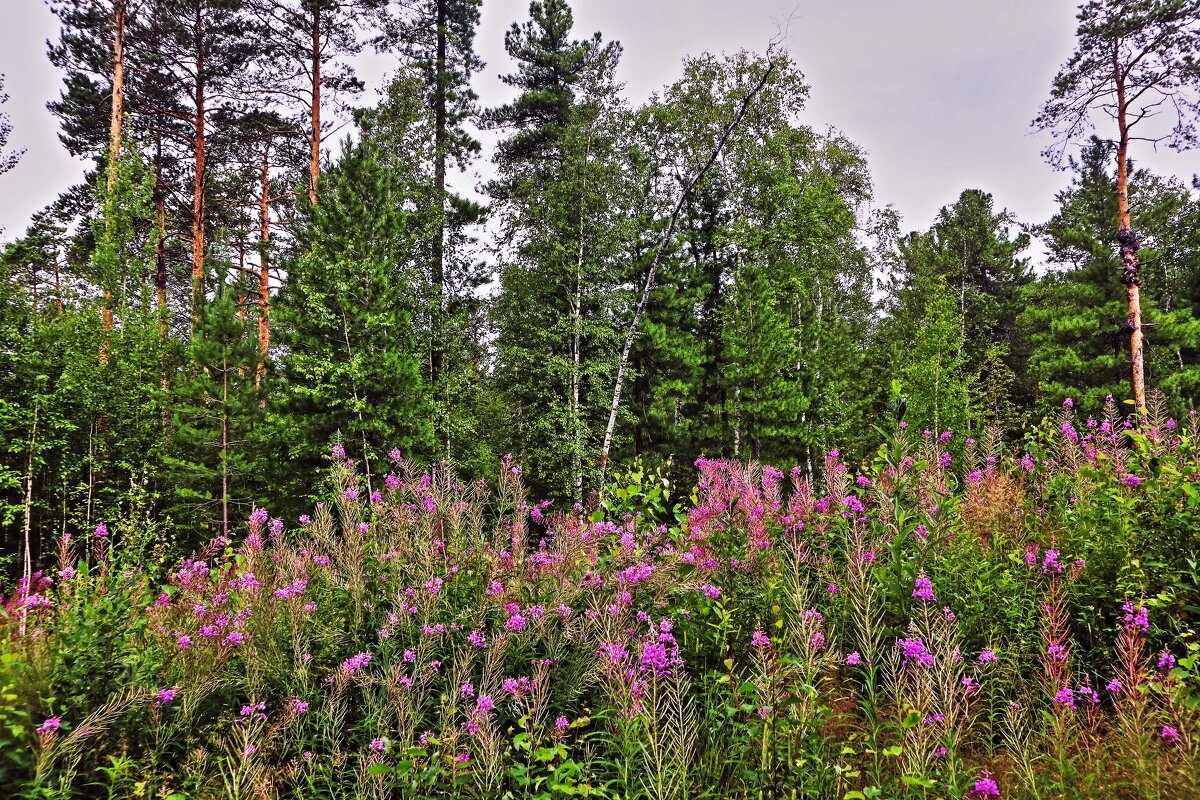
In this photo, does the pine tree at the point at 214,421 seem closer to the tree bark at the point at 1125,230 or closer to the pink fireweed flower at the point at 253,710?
the pink fireweed flower at the point at 253,710

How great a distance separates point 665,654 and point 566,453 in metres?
11.8

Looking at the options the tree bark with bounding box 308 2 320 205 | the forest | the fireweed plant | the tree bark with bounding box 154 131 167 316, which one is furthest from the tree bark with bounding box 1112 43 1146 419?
the tree bark with bounding box 154 131 167 316

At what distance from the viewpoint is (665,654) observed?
8.14 feet

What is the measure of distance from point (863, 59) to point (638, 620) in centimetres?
887

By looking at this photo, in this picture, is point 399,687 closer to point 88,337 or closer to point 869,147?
point 88,337

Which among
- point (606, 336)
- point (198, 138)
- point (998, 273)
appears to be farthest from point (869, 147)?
point (198, 138)

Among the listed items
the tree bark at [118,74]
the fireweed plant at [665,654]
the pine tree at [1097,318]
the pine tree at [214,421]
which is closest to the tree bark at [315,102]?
the tree bark at [118,74]

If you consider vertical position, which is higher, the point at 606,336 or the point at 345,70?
the point at 345,70

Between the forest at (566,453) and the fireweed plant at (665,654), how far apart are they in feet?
0.10

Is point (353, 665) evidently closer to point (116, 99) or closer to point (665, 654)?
point (665, 654)

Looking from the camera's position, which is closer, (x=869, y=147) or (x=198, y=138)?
(x=198, y=138)

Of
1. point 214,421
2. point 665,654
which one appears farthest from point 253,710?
point 214,421

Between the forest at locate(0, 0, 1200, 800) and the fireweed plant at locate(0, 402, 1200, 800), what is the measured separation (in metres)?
0.03

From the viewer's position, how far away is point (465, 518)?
3.69 meters
